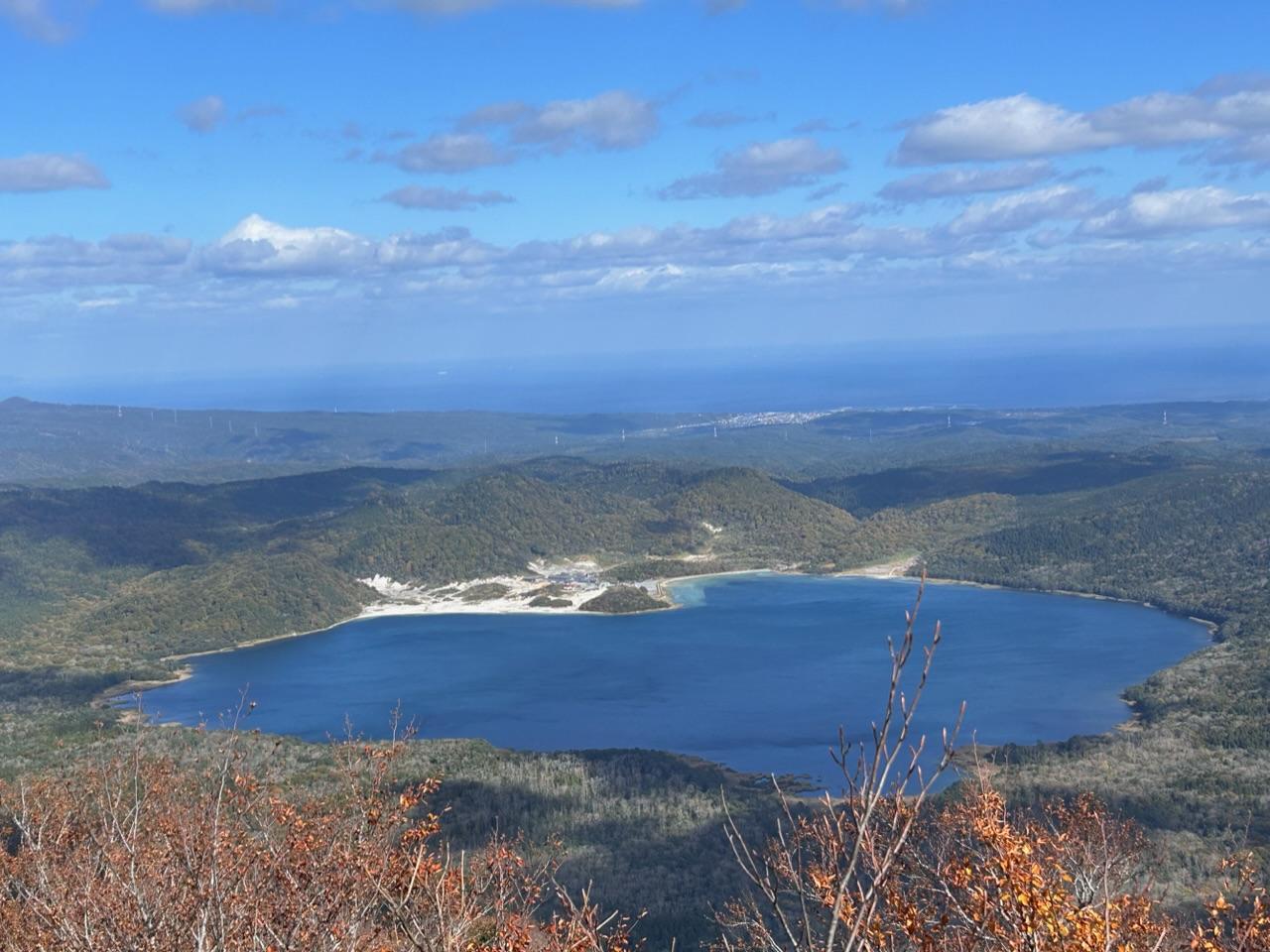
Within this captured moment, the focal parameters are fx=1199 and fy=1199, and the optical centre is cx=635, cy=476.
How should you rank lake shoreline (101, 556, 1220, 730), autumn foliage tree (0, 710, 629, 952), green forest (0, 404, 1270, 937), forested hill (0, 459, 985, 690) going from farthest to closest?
forested hill (0, 459, 985, 690) < lake shoreline (101, 556, 1220, 730) < green forest (0, 404, 1270, 937) < autumn foliage tree (0, 710, 629, 952)

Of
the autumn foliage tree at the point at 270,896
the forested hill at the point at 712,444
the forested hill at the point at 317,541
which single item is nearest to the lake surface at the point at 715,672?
the forested hill at the point at 317,541

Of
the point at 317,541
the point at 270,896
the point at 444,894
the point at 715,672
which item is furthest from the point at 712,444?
the point at 444,894

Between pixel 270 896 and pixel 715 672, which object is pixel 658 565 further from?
pixel 270 896

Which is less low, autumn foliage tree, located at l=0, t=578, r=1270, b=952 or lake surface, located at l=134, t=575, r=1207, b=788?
autumn foliage tree, located at l=0, t=578, r=1270, b=952

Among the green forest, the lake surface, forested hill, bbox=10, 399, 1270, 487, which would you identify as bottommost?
the lake surface

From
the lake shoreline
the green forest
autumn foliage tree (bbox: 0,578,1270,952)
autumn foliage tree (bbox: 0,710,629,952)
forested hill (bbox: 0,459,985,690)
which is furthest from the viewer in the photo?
forested hill (bbox: 0,459,985,690)

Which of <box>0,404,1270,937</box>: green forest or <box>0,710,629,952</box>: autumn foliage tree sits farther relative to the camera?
<box>0,404,1270,937</box>: green forest

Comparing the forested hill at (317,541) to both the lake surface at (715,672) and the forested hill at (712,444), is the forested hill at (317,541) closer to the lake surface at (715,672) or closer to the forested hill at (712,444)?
the lake surface at (715,672)

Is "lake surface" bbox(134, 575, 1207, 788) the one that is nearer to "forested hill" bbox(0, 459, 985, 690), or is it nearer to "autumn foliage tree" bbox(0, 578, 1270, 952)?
"forested hill" bbox(0, 459, 985, 690)

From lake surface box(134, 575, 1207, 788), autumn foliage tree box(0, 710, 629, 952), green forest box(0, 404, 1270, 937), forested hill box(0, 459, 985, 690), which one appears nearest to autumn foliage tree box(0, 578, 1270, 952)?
autumn foliage tree box(0, 710, 629, 952)
